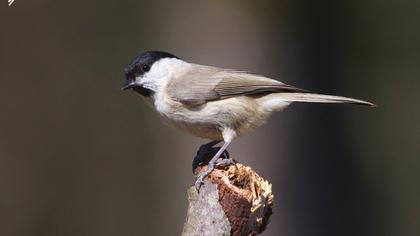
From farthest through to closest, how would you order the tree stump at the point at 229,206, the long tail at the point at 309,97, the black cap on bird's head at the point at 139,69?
the black cap on bird's head at the point at 139,69
the long tail at the point at 309,97
the tree stump at the point at 229,206

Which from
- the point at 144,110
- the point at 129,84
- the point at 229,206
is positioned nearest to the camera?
the point at 229,206

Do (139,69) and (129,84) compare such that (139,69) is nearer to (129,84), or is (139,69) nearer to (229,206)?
(129,84)

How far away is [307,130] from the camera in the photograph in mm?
4750

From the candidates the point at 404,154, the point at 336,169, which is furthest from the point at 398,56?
the point at 336,169

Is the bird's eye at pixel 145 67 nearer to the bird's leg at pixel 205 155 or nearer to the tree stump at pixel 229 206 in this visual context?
the bird's leg at pixel 205 155

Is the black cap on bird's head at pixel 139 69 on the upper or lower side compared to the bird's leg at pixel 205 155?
upper

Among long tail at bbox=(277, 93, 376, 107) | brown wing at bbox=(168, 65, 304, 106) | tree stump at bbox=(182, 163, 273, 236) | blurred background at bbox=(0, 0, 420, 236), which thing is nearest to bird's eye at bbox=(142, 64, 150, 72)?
brown wing at bbox=(168, 65, 304, 106)

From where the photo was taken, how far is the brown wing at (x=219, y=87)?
343cm

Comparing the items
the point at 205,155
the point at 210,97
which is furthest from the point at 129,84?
the point at 205,155

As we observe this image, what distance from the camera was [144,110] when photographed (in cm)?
672

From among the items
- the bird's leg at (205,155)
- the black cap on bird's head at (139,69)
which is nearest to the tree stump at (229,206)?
the bird's leg at (205,155)

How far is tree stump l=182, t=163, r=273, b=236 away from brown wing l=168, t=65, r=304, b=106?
0.92 metres

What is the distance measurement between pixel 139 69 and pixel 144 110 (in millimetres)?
3273

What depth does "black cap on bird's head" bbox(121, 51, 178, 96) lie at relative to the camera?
344 centimetres
